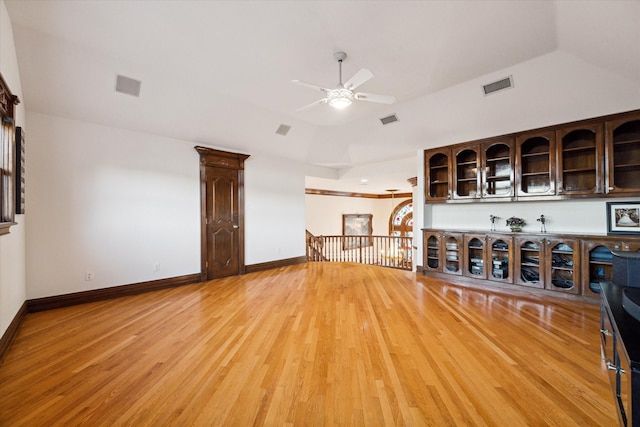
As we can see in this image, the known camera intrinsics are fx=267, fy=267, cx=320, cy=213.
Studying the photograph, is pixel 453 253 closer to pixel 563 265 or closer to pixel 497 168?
pixel 563 265

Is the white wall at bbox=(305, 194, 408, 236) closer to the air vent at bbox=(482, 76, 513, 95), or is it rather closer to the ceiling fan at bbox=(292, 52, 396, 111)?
the air vent at bbox=(482, 76, 513, 95)

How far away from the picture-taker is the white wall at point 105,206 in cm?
356

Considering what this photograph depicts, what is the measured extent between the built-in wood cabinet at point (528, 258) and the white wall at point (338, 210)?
5236mm

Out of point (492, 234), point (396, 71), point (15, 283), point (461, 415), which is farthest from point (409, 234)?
point (15, 283)

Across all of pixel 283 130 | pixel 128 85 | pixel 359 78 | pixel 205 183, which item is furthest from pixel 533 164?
pixel 128 85

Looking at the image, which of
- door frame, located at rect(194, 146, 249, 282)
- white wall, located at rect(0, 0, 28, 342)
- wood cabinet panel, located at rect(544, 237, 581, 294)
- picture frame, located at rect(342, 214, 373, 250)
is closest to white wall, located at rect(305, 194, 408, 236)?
picture frame, located at rect(342, 214, 373, 250)

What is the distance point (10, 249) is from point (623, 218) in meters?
7.38

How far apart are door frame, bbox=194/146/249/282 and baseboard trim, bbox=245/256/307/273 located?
7.9 inches

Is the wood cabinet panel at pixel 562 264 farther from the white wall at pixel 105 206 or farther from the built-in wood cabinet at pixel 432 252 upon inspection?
the white wall at pixel 105 206

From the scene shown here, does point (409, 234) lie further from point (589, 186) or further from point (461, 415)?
point (461, 415)

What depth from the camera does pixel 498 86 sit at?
3.78m

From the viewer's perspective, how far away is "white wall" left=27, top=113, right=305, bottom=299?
356 cm

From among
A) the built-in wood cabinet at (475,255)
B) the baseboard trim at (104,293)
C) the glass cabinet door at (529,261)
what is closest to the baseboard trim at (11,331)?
the baseboard trim at (104,293)

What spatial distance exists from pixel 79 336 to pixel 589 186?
6.88 metres
